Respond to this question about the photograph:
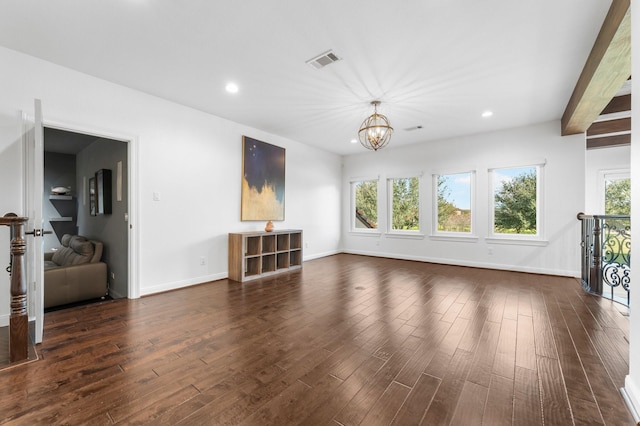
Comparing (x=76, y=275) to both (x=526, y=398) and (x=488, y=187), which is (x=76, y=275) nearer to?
(x=526, y=398)

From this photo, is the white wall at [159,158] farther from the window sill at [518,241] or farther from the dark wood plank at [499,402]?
the window sill at [518,241]

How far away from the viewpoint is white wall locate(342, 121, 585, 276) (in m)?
4.89

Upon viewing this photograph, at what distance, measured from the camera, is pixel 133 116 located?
3.64 metres

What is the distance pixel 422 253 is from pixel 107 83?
6406 mm

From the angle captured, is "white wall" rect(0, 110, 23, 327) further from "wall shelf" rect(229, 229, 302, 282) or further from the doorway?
"wall shelf" rect(229, 229, 302, 282)

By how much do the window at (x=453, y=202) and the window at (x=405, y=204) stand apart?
46 centimetres

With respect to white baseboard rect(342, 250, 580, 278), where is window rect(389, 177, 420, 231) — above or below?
above

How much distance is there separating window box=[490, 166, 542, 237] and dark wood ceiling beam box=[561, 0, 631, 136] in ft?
4.33

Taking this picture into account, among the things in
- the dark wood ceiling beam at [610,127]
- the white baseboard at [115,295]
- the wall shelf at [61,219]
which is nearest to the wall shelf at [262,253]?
the white baseboard at [115,295]

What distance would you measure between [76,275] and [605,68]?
6476 mm

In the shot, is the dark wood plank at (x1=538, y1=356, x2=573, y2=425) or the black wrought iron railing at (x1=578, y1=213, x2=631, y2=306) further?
the black wrought iron railing at (x1=578, y1=213, x2=631, y2=306)

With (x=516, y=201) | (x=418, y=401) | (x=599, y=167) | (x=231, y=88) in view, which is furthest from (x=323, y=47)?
(x=599, y=167)

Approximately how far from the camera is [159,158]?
392 centimetres

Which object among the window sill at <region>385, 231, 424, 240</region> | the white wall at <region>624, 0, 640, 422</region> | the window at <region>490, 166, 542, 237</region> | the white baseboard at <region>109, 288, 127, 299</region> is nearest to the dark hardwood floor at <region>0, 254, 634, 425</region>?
the white wall at <region>624, 0, 640, 422</region>
